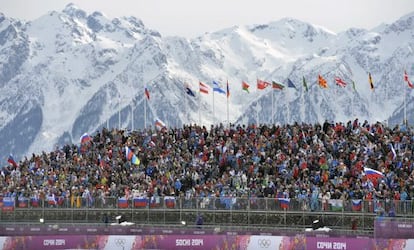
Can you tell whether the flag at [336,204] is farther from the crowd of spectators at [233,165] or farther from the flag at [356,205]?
the flag at [356,205]

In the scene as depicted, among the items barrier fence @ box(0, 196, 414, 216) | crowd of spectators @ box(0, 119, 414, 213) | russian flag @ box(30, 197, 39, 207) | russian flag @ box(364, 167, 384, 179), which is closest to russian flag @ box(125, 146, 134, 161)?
crowd of spectators @ box(0, 119, 414, 213)

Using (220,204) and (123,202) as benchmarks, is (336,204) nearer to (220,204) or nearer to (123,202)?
(220,204)

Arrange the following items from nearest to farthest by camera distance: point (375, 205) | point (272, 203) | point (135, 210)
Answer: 1. point (375, 205)
2. point (272, 203)
3. point (135, 210)

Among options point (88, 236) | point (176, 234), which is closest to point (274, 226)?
point (176, 234)

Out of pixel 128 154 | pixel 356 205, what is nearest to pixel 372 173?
pixel 356 205

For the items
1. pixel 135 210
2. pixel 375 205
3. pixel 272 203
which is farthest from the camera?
pixel 135 210

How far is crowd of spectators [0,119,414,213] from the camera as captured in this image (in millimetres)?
59031

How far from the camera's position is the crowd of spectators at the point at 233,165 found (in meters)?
59.0

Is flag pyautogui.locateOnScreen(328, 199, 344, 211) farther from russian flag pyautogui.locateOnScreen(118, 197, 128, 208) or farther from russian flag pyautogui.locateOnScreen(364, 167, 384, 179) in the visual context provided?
russian flag pyautogui.locateOnScreen(118, 197, 128, 208)

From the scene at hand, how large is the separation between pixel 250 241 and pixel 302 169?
537 cm

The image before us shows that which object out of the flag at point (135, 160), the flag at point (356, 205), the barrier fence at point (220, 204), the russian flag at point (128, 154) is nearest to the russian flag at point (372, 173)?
the barrier fence at point (220, 204)

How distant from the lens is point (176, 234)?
199 feet

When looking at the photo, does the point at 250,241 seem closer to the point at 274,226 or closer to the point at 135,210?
the point at 274,226

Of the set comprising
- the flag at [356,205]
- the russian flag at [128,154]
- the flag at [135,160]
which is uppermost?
the russian flag at [128,154]
